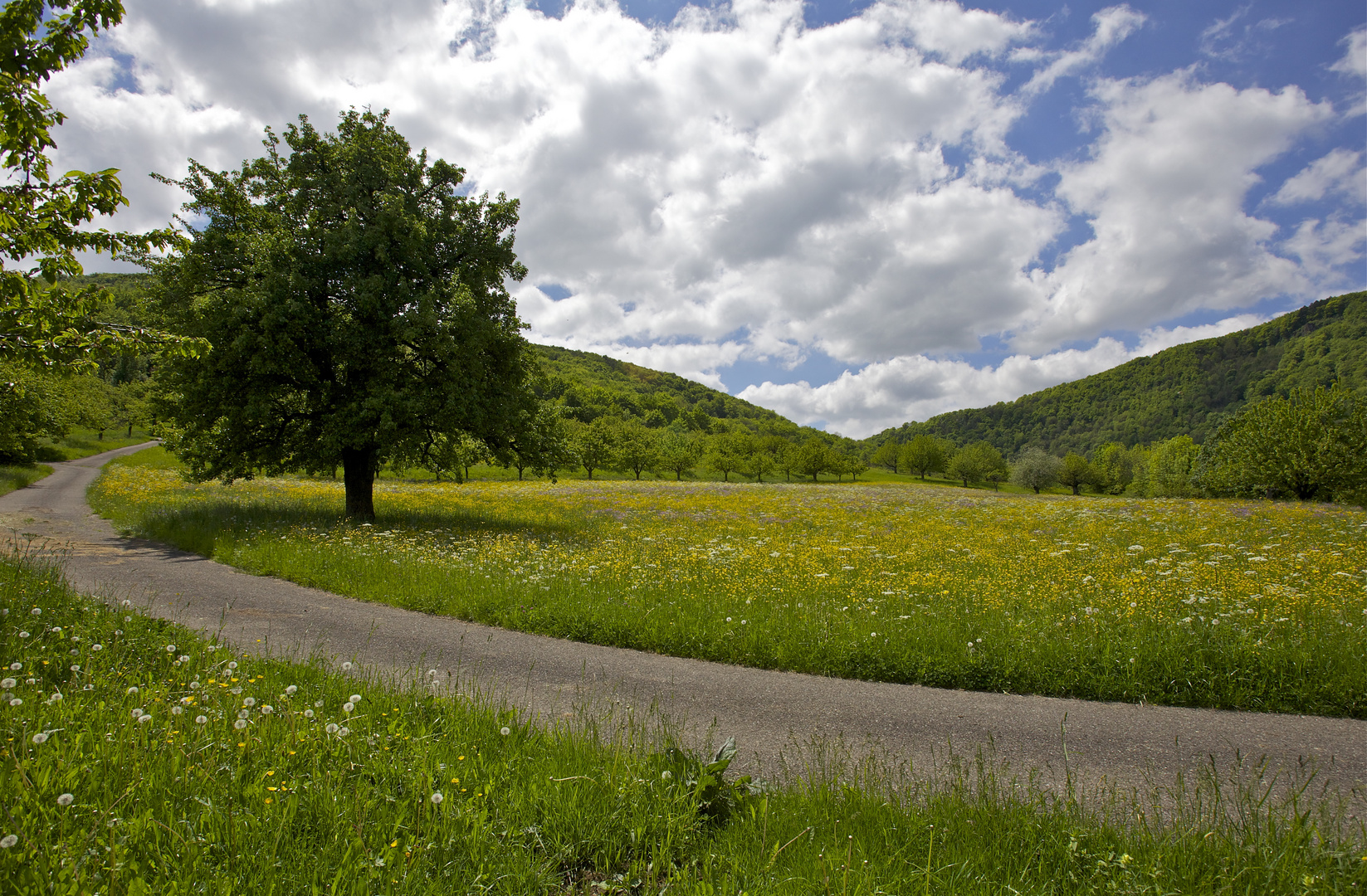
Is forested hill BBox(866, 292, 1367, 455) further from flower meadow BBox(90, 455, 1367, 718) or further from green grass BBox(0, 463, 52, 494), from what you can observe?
green grass BBox(0, 463, 52, 494)

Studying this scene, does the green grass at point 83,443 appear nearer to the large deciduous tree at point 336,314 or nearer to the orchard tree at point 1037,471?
the large deciduous tree at point 336,314

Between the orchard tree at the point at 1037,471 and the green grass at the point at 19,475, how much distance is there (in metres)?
129

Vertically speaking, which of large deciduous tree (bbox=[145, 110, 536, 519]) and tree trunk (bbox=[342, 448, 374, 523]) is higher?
large deciduous tree (bbox=[145, 110, 536, 519])

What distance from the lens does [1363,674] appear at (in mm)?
6281

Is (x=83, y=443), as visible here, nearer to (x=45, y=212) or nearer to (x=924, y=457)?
(x=45, y=212)

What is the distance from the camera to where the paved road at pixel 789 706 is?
522 cm

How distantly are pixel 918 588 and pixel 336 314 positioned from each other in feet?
60.9

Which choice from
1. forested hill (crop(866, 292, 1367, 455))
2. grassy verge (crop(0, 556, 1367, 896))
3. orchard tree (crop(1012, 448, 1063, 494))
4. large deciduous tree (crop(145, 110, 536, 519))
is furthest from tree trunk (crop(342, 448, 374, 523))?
forested hill (crop(866, 292, 1367, 455))

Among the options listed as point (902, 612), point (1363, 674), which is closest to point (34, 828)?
point (902, 612)

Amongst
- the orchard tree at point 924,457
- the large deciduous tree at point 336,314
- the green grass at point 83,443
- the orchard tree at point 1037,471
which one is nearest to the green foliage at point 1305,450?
the large deciduous tree at point 336,314

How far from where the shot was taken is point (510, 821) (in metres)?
3.62

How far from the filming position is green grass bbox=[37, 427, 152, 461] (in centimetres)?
5497

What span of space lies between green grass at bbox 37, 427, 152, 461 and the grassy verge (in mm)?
74810

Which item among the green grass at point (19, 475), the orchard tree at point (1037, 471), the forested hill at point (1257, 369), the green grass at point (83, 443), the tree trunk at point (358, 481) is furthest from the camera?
the forested hill at point (1257, 369)
